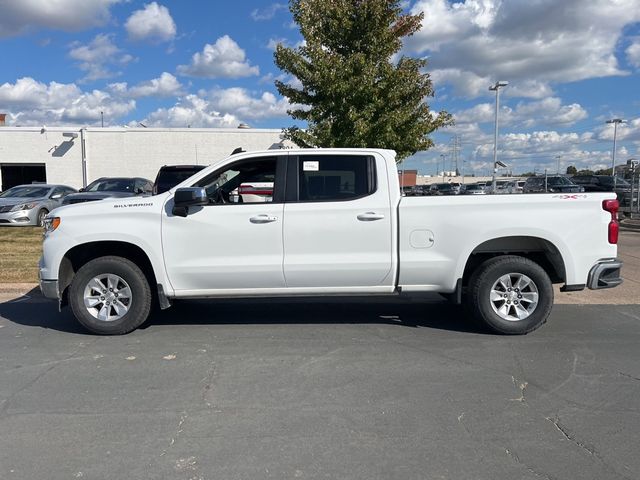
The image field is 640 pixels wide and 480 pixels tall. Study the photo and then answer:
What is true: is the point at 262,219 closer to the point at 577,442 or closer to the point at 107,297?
the point at 107,297

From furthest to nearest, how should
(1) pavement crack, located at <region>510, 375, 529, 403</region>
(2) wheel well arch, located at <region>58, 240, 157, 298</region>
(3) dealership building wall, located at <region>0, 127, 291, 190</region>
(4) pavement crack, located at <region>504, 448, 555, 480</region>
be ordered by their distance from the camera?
(3) dealership building wall, located at <region>0, 127, 291, 190</region>, (2) wheel well arch, located at <region>58, 240, 157, 298</region>, (1) pavement crack, located at <region>510, 375, 529, 403</region>, (4) pavement crack, located at <region>504, 448, 555, 480</region>

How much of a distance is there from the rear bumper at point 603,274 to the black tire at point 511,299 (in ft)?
1.49

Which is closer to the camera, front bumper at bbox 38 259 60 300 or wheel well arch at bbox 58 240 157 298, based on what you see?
front bumper at bbox 38 259 60 300

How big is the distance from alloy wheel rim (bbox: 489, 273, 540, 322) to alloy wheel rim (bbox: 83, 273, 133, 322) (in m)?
4.00

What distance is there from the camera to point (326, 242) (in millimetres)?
6004

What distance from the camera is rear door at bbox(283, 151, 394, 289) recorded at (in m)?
5.98

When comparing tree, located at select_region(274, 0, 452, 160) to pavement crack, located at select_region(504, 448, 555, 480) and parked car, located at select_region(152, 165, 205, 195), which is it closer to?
parked car, located at select_region(152, 165, 205, 195)

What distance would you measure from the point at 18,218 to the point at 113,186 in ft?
9.52

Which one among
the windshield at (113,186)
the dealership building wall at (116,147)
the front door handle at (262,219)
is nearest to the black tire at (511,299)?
the front door handle at (262,219)

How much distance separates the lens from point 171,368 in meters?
5.11

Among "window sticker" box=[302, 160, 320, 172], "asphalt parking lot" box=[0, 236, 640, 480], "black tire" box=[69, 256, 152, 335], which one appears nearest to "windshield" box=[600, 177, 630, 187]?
"asphalt parking lot" box=[0, 236, 640, 480]

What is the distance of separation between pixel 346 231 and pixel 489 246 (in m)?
1.64

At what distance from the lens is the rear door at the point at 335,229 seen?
5.98m

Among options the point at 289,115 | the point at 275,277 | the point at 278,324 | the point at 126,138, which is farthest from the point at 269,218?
the point at 126,138
